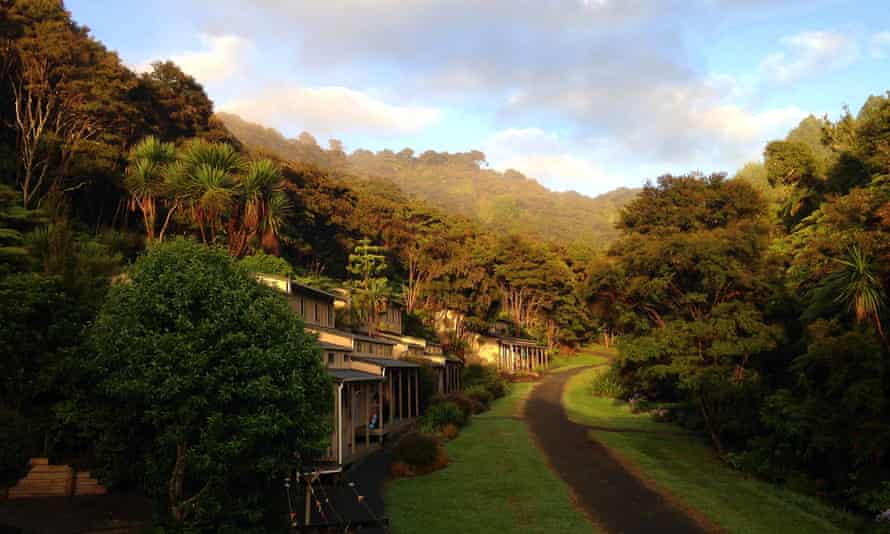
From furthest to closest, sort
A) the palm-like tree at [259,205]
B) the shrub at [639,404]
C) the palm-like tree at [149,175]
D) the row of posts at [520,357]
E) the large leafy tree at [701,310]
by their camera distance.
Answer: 1. the row of posts at [520,357]
2. the shrub at [639,404]
3. the palm-like tree at [259,205]
4. the palm-like tree at [149,175]
5. the large leafy tree at [701,310]

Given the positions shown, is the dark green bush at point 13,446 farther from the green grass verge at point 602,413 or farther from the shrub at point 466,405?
the green grass verge at point 602,413

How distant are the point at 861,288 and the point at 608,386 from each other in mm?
32399

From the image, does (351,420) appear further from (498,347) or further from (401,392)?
(498,347)

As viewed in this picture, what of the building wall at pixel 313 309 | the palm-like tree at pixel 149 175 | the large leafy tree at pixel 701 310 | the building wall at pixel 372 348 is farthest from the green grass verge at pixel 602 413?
the palm-like tree at pixel 149 175

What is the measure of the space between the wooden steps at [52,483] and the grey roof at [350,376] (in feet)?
23.2

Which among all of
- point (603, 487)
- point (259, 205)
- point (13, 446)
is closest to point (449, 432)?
point (603, 487)

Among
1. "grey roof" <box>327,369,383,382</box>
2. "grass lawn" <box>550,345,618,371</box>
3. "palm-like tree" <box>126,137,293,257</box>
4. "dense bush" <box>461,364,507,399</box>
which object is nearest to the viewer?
"grey roof" <box>327,369,383,382</box>

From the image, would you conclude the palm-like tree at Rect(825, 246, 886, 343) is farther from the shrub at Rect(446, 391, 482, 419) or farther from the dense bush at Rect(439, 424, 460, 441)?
the shrub at Rect(446, 391, 482, 419)

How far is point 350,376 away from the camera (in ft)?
75.5

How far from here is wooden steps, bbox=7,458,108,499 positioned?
16.3 m

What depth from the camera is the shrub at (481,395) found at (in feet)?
141

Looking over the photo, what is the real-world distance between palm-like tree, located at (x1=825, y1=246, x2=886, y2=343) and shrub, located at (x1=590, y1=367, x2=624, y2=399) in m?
27.7

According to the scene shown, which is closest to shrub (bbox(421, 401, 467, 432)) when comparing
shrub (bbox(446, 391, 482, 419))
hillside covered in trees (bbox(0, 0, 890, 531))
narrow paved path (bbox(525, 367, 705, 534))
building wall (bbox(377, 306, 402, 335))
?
shrub (bbox(446, 391, 482, 419))

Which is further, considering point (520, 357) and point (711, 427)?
point (520, 357)
